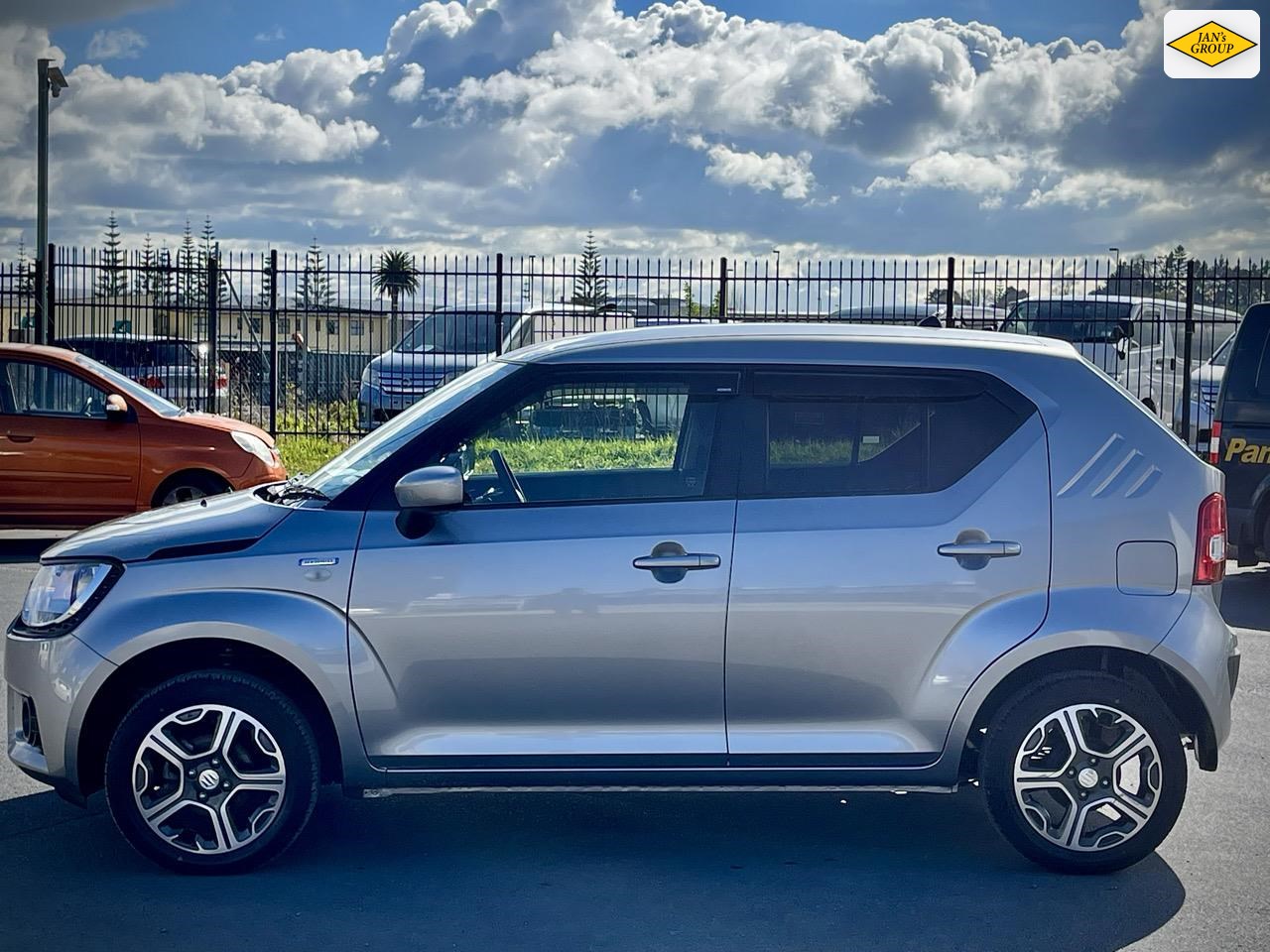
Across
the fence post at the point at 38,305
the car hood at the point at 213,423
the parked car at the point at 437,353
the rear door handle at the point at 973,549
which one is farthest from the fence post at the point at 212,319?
the rear door handle at the point at 973,549

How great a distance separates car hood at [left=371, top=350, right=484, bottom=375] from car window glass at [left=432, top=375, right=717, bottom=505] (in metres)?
15.2

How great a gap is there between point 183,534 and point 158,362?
19.0 meters

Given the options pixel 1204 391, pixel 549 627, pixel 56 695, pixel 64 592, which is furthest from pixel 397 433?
pixel 1204 391

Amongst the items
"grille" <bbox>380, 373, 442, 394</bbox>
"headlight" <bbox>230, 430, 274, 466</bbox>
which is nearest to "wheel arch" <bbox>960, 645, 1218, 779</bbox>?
"headlight" <bbox>230, 430, 274, 466</bbox>

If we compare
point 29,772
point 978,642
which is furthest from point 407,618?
point 978,642

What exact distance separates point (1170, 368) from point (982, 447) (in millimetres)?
16172

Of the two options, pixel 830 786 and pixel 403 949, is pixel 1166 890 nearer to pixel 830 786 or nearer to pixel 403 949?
pixel 830 786

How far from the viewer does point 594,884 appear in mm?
4977

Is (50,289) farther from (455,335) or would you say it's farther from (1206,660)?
(1206,660)

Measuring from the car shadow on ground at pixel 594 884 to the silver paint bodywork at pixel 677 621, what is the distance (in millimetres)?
338

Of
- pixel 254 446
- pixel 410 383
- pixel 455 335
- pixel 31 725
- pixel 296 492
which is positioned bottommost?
pixel 31 725

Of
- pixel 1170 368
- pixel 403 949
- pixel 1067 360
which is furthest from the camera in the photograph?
pixel 1170 368

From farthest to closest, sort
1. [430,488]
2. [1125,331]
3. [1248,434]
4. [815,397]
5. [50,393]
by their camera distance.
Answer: [1125,331]
[50,393]
[1248,434]
[815,397]
[430,488]

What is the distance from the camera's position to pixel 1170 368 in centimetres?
2009
